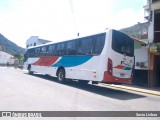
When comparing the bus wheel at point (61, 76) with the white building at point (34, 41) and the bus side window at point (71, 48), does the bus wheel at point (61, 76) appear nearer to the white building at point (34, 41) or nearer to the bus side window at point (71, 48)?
the bus side window at point (71, 48)

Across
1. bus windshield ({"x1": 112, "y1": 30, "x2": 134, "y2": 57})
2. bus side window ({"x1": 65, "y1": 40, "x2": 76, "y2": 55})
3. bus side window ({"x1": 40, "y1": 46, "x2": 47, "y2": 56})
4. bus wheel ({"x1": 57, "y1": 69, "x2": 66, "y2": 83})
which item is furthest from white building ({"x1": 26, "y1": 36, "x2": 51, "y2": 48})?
bus windshield ({"x1": 112, "y1": 30, "x2": 134, "y2": 57})

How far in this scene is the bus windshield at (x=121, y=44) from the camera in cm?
1195

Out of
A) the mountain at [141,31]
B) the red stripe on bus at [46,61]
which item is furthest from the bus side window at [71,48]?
the mountain at [141,31]

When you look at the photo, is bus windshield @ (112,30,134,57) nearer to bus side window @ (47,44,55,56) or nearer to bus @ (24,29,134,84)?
bus @ (24,29,134,84)

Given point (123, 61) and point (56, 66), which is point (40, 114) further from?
point (56, 66)

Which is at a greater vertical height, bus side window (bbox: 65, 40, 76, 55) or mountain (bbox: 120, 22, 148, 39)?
mountain (bbox: 120, 22, 148, 39)

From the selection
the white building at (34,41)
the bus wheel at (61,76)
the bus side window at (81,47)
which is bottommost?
the bus wheel at (61,76)

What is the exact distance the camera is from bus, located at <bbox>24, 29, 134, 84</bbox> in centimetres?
1173

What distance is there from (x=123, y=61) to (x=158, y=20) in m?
7.79

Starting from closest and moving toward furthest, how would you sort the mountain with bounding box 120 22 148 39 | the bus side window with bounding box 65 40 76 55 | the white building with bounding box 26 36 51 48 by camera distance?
the bus side window with bounding box 65 40 76 55 → the mountain with bounding box 120 22 148 39 → the white building with bounding box 26 36 51 48

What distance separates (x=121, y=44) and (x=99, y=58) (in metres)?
1.55

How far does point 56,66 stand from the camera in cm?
1739

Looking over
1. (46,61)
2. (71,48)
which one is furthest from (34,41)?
(71,48)

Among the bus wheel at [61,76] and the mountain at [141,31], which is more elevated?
the mountain at [141,31]
